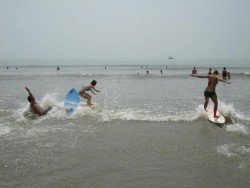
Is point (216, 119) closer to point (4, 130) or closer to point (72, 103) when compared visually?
point (72, 103)

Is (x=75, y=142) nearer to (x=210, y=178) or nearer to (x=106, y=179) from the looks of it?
(x=106, y=179)

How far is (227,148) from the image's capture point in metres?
8.39

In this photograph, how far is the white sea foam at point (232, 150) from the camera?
791cm

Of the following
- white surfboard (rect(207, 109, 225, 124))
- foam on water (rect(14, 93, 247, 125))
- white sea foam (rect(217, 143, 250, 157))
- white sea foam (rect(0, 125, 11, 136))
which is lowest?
white sea foam (rect(0, 125, 11, 136))

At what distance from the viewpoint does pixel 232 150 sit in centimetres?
820

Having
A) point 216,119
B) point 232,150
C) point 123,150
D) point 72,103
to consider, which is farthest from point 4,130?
point 216,119

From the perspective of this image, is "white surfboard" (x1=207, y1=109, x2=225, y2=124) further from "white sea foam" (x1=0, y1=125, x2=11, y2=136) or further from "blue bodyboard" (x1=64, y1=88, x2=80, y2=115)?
"white sea foam" (x1=0, y1=125, x2=11, y2=136)

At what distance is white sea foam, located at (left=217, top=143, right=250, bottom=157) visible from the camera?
7911 millimetres

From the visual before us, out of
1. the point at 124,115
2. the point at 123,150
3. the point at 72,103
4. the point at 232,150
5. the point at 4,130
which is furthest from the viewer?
the point at 72,103

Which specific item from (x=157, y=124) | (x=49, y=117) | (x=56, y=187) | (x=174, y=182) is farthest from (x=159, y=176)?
(x=49, y=117)

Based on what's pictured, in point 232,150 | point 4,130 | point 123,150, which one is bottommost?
point 4,130

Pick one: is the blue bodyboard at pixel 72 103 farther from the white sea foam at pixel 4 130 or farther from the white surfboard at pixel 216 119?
the white surfboard at pixel 216 119

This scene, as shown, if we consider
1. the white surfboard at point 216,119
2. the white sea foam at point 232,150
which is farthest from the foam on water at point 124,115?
the white sea foam at point 232,150

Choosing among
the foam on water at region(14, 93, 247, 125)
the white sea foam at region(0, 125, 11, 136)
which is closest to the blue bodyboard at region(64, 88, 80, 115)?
the foam on water at region(14, 93, 247, 125)
